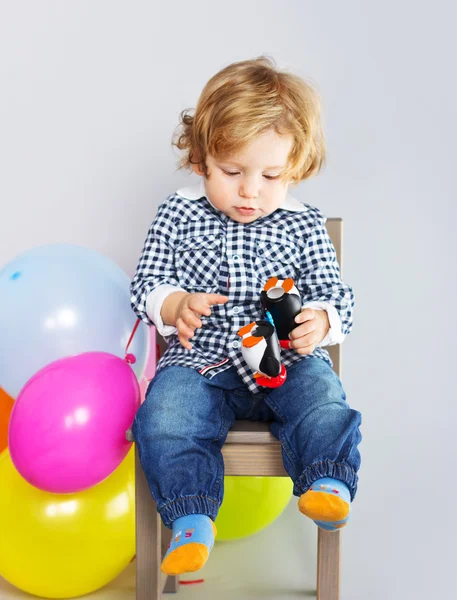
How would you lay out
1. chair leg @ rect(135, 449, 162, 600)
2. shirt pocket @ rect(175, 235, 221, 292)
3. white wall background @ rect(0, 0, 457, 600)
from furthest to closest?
white wall background @ rect(0, 0, 457, 600) → shirt pocket @ rect(175, 235, 221, 292) → chair leg @ rect(135, 449, 162, 600)

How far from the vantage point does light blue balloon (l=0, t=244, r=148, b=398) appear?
5.00 ft

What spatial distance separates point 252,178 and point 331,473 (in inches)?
20.5

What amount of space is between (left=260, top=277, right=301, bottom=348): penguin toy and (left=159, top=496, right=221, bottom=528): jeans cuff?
0.30 meters

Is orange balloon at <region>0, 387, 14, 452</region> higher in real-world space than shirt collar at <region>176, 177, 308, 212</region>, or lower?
lower

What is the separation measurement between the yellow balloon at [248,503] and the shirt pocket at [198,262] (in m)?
0.43

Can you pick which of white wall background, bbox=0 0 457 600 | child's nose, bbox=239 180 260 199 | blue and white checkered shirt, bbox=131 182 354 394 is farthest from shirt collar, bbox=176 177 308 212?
white wall background, bbox=0 0 457 600

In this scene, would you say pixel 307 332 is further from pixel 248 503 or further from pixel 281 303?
pixel 248 503

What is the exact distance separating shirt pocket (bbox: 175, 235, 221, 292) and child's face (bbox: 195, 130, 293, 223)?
0.23ft

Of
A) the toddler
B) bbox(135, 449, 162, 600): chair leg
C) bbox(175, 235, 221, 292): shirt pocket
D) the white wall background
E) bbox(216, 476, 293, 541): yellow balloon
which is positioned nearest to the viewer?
the toddler

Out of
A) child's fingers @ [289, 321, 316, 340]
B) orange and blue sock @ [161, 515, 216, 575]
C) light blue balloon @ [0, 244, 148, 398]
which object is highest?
child's fingers @ [289, 321, 316, 340]

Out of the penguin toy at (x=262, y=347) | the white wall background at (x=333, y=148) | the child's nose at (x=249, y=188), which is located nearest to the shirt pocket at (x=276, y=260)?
the child's nose at (x=249, y=188)

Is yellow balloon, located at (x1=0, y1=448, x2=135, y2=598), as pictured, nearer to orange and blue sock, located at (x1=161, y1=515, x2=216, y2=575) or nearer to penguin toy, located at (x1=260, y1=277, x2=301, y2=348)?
orange and blue sock, located at (x1=161, y1=515, x2=216, y2=575)

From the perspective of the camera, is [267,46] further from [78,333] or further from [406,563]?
[406,563]

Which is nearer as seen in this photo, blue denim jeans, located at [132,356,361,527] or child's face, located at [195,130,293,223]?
blue denim jeans, located at [132,356,361,527]
